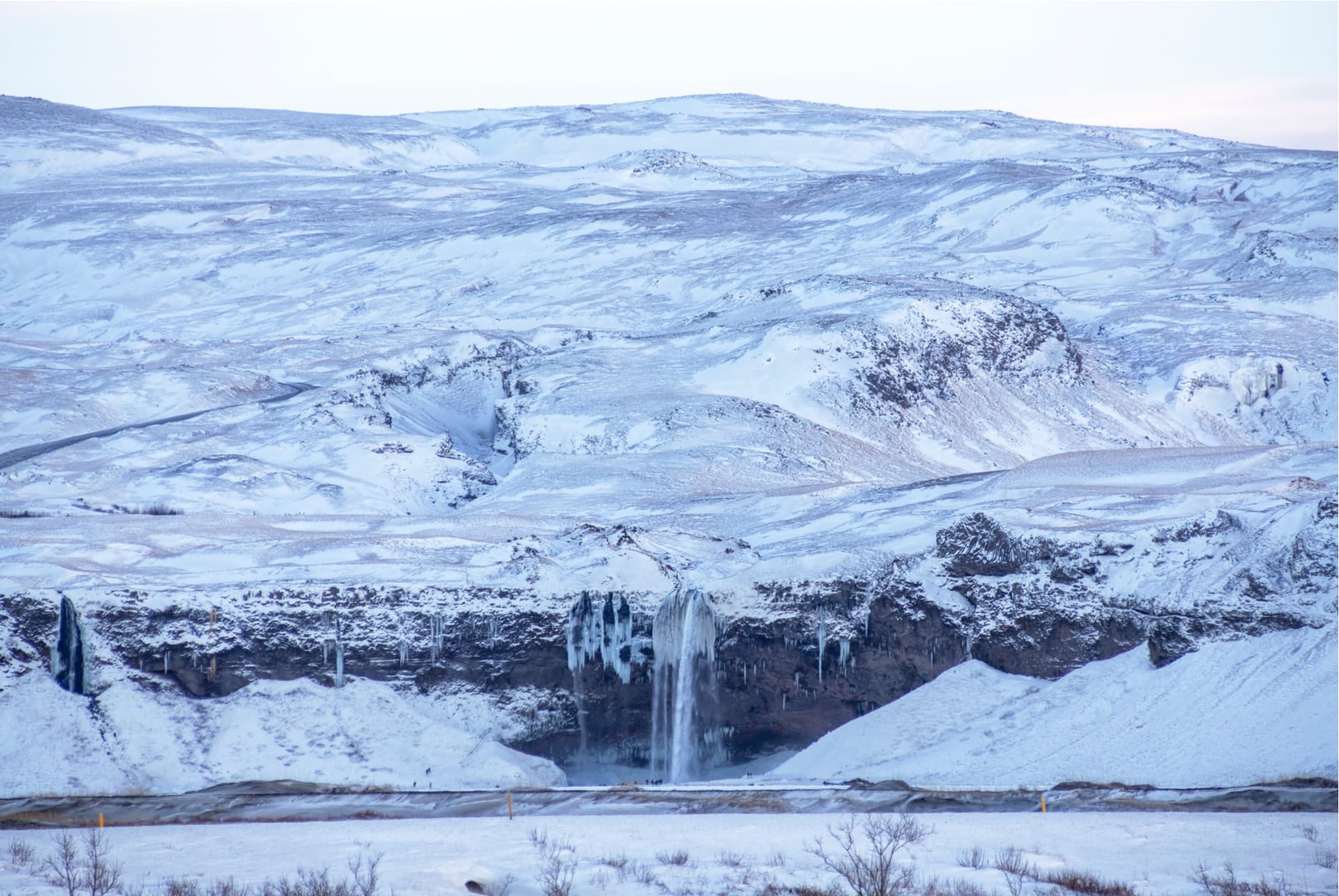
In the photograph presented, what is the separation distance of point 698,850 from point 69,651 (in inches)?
790

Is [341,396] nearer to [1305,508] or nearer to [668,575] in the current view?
[668,575]

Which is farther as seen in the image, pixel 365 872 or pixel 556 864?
pixel 365 872

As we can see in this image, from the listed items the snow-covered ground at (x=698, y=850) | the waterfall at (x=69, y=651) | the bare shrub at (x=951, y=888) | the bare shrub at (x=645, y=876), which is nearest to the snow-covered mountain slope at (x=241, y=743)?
the waterfall at (x=69, y=651)

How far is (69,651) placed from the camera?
1406 inches

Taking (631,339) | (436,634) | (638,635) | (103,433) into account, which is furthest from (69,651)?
(631,339)

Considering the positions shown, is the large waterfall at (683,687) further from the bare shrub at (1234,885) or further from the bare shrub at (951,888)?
A: the bare shrub at (1234,885)

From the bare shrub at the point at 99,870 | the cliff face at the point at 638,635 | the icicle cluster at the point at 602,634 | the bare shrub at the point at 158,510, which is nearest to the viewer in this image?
the bare shrub at the point at 99,870

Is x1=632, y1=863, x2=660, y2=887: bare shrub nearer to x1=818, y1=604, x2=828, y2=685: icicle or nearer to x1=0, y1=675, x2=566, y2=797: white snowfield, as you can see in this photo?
x1=0, y1=675, x2=566, y2=797: white snowfield

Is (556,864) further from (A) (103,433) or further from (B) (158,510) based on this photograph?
(A) (103,433)

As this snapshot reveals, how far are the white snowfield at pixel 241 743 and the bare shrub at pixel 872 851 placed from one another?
466 inches

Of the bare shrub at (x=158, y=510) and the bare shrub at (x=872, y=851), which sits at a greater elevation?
the bare shrub at (x=158, y=510)

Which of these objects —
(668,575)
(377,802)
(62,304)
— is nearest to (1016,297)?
(668,575)

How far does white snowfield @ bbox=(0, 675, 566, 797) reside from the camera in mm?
32688

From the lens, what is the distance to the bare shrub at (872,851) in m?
17.7
